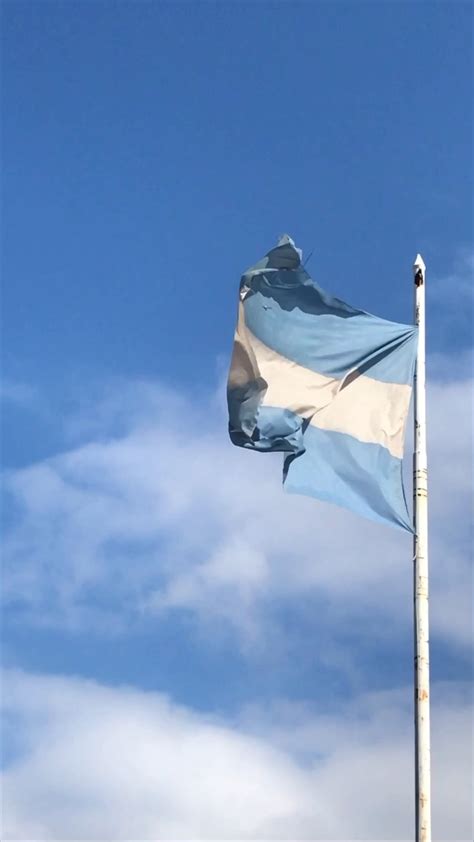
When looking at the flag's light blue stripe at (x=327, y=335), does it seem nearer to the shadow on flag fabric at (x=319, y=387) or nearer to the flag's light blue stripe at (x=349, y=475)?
the shadow on flag fabric at (x=319, y=387)

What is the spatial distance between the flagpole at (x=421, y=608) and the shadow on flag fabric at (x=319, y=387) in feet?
1.41

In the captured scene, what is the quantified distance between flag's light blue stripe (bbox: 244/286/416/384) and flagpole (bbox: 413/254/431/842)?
2.10 feet

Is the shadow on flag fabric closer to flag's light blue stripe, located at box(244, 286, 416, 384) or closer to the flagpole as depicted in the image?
flag's light blue stripe, located at box(244, 286, 416, 384)

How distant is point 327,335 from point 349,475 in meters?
3.04

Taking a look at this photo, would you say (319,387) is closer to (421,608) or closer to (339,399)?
(339,399)

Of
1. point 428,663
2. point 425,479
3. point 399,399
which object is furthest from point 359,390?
point 428,663

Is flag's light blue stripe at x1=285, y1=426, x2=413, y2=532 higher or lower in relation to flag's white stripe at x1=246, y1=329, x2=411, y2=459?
lower

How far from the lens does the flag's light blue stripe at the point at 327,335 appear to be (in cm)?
2722

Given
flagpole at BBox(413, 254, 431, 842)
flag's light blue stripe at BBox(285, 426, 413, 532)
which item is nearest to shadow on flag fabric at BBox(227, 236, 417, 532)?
flag's light blue stripe at BBox(285, 426, 413, 532)

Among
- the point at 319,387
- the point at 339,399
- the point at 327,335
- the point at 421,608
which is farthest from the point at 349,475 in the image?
the point at 421,608

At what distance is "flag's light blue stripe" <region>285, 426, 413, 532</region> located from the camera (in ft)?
84.5

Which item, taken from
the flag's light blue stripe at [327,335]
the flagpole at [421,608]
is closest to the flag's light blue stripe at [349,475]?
the flagpole at [421,608]

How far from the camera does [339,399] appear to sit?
2728cm

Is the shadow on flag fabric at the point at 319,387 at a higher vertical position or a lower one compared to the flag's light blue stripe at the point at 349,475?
higher
